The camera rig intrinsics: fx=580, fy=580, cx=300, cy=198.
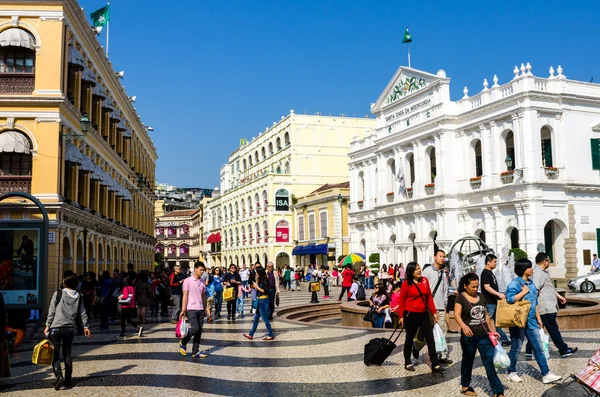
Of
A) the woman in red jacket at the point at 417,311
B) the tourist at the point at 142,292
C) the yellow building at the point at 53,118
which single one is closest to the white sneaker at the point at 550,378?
the woman in red jacket at the point at 417,311

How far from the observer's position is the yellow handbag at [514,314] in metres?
7.98

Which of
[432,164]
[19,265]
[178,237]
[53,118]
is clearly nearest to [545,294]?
[19,265]

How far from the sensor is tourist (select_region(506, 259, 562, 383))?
796 centimetres

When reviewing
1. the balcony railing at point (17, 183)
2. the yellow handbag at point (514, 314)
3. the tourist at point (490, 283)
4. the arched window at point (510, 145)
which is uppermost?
the arched window at point (510, 145)

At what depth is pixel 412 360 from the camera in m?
9.88

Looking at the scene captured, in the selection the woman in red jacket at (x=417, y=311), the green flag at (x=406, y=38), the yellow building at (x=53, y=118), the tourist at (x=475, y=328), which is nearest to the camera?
the tourist at (x=475, y=328)

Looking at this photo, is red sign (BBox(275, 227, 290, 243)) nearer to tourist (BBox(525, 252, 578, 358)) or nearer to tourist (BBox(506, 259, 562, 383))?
tourist (BBox(525, 252, 578, 358))

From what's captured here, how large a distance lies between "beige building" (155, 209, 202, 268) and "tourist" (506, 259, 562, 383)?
101 metres

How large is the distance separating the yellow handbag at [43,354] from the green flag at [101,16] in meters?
28.6

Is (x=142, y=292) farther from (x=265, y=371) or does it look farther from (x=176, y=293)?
(x=265, y=371)

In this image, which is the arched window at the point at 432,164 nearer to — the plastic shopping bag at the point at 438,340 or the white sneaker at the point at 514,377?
the plastic shopping bag at the point at 438,340

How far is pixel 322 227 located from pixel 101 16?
2888 cm

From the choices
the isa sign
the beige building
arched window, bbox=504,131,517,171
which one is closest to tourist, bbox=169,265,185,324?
arched window, bbox=504,131,517,171

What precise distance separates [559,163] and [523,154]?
248cm
